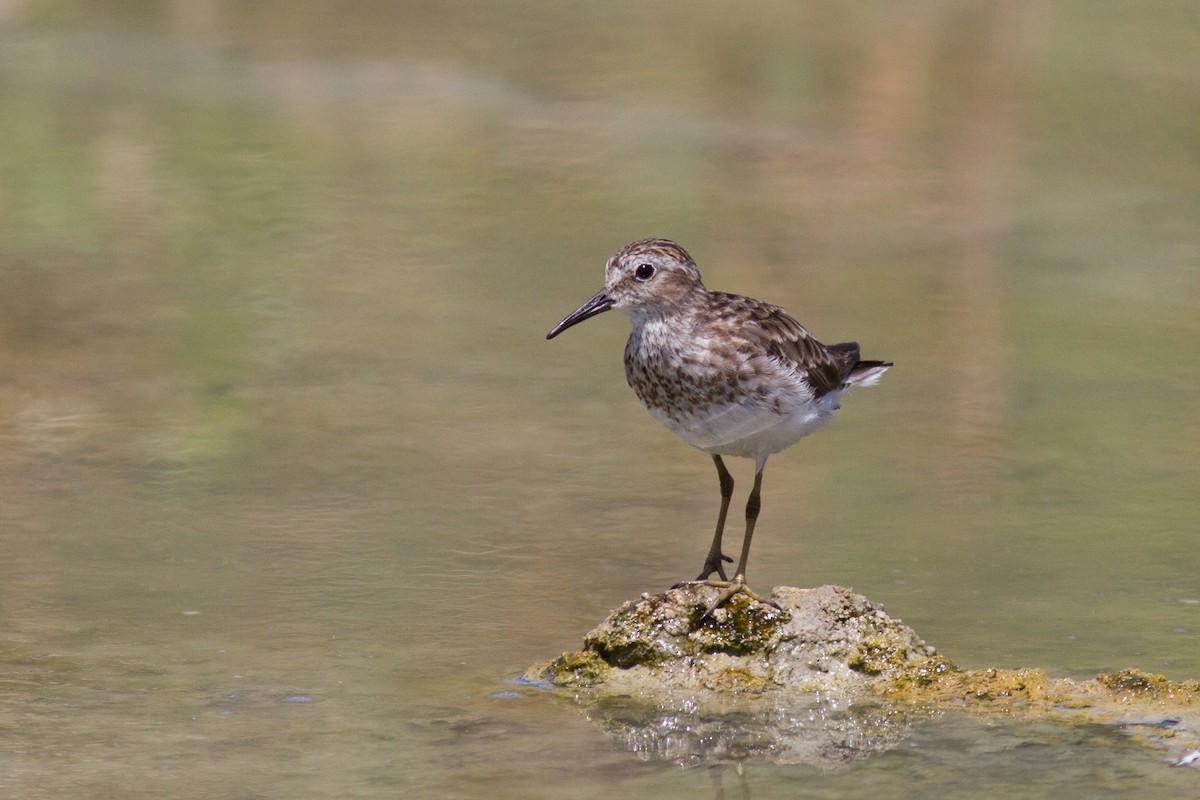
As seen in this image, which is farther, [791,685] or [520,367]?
[520,367]

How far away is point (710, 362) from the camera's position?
23.1ft

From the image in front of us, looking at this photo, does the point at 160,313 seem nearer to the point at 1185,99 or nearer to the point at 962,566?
the point at 962,566

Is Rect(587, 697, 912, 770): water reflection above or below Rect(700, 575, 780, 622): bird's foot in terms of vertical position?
below

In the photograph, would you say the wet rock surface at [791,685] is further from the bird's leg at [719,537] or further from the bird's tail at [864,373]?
the bird's tail at [864,373]

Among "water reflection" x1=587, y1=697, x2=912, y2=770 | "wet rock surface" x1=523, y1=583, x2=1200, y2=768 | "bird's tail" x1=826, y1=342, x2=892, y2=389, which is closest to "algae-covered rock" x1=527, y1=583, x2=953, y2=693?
"wet rock surface" x1=523, y1=583, x2=1200, y2=768

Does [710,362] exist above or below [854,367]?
above

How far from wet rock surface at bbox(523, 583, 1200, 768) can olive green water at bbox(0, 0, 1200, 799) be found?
0.45 feet

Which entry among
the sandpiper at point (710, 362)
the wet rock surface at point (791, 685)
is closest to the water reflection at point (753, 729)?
the wet rock surface at point (791, 685)

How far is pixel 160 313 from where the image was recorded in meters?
12.2

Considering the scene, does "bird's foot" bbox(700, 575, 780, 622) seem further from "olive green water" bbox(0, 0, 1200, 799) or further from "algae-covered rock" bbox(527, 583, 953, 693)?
"olive green water" bbox(0, 0, 1200, 799)

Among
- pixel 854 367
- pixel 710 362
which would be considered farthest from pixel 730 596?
pixel 854 367

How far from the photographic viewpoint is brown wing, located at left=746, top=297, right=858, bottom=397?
7266mm

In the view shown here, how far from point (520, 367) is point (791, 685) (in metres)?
4.78

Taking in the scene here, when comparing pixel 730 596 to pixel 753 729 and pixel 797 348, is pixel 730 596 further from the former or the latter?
pixel 797 348
